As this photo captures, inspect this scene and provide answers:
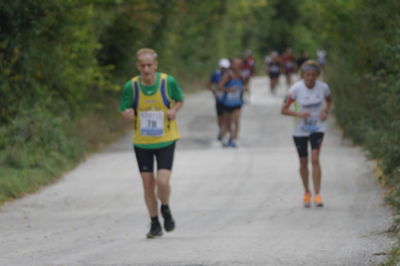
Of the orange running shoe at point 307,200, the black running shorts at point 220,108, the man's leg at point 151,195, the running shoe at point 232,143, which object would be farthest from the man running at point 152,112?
the black running shorts at point 220,108

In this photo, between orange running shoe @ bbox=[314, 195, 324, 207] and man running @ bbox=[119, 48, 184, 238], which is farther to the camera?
orange running shoe @ bbox=[314, 195, 324, 207]

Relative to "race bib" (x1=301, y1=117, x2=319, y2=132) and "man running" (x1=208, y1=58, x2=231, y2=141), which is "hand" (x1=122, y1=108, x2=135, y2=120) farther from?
"man running" (x1=208, y1=58, x2=231, y2=141)

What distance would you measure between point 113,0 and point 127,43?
166 inches

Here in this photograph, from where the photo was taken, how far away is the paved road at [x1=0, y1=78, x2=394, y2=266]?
8.36 m

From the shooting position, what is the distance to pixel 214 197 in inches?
533

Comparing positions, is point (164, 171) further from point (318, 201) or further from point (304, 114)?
point (318, 201)

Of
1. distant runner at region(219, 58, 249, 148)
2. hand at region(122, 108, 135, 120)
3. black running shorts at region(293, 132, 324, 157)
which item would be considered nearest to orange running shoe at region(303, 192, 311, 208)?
black running shorts at region(293, 132, 324, 157)

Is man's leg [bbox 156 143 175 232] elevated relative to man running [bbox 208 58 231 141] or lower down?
lower down

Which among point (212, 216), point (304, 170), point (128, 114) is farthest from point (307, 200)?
point (128, 114)

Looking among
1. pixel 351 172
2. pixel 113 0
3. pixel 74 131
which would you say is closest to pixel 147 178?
pixel 351 172

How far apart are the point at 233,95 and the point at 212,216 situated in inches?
366

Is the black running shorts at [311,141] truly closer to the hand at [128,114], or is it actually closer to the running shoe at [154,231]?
the running shoe at [154,231]

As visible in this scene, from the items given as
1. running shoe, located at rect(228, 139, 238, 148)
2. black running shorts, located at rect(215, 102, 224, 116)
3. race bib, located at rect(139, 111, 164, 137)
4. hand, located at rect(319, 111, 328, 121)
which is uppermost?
race bib, located at rect(139, 111, 164, 137)

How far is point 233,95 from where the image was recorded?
20.9m
